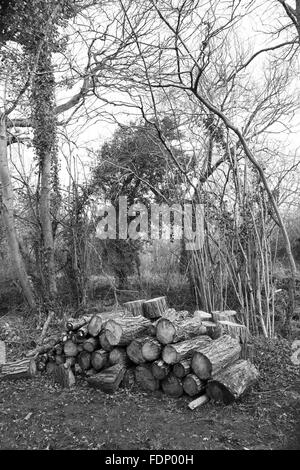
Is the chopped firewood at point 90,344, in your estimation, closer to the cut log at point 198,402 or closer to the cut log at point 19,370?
the cut log at point 19,370

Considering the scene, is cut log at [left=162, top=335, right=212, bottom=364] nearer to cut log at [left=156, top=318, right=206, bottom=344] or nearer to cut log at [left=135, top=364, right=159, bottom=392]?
cut log at [left=156, top=318, right=206, bottom=344]

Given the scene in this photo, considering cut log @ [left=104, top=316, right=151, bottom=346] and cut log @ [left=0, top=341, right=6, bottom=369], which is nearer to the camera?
cut log @ [left=104, top=316, right=151, bottom=346]

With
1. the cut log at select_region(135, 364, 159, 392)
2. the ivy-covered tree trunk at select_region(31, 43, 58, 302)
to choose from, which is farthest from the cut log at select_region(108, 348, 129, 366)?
the ivy-covered tree trunk at select_region(31, 43, 58, 302)

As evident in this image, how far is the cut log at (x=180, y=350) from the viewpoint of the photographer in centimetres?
271

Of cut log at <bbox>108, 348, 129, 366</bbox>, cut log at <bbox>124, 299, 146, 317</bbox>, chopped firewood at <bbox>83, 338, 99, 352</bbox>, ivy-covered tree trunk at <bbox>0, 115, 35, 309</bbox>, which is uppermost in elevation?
ivy-covered tree trunk at <bbox>0, 115, 35, 309</bbox>

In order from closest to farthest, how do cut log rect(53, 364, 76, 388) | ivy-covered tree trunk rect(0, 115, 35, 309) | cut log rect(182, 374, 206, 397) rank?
cut log rect(182, 374, 206, 397) → cut log rect(53, 364, 76, 388) → ivy-covered tree trunk rect(0, 115, 35, 309)

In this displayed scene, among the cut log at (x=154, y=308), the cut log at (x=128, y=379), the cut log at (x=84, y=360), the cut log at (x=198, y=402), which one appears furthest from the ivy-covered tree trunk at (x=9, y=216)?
the cut log at (x=198, y=402)

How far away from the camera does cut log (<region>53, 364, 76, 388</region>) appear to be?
10.0 ft

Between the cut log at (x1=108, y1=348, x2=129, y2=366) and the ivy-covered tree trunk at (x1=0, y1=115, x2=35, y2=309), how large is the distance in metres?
2.68

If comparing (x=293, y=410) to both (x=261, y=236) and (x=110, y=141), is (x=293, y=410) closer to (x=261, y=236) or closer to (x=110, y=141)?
(x=261, y=236)

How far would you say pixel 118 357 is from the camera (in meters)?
3.01

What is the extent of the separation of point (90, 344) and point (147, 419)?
0.90m

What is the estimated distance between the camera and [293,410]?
7.98 feet

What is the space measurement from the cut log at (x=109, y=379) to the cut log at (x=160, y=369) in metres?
0.30
